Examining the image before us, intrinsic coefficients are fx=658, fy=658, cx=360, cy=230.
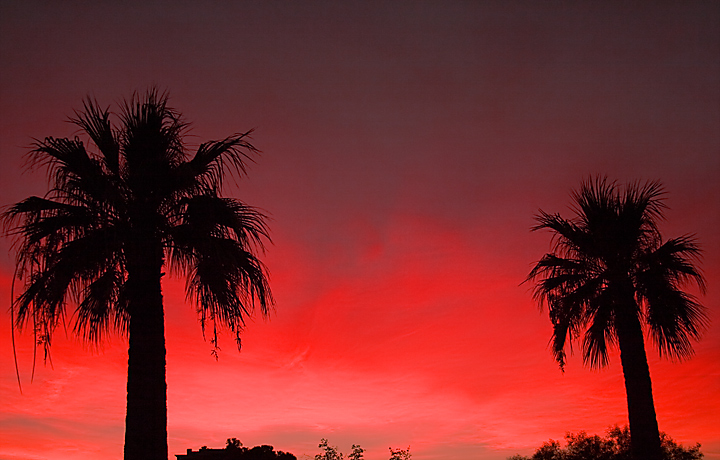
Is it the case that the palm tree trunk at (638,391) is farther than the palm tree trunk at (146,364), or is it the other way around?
the palm tree trunk at (638,391)

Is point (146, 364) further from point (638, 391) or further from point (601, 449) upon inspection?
point (601, 449)

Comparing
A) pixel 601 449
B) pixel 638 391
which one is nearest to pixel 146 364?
pixel 638 391

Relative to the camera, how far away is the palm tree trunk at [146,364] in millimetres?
12555

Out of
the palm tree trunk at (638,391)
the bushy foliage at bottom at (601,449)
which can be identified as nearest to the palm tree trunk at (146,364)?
the palm tree trunk at (638,391)

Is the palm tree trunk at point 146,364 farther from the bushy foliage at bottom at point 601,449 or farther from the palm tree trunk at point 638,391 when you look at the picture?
the bushy foliage at bottom at point 601,449

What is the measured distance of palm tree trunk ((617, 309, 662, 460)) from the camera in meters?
18.5

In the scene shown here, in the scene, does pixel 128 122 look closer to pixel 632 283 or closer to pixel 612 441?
pixel 632 283

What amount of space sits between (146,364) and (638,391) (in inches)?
547

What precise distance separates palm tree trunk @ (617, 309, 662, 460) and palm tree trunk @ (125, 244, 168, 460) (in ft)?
43.3

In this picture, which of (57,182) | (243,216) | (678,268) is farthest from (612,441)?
(57,182)

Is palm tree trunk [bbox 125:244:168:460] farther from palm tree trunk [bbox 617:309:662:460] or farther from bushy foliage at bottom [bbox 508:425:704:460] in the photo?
bushy foliage at bottom [bbox 508:425:704:460]

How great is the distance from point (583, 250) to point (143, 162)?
13.8m

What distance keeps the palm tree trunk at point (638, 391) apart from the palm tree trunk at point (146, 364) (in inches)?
520

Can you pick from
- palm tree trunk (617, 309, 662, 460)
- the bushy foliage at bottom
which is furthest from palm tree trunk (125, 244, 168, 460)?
the bushy foliage at bottom
